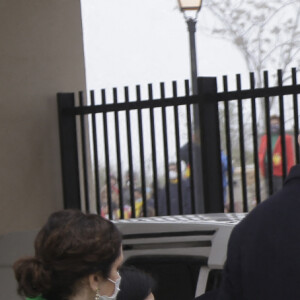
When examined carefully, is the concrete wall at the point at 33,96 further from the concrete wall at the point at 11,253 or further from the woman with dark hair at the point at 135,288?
the woman with dark hair at the point at 135,288

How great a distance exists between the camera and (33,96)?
24.6 feet

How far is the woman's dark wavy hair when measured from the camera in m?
2.54

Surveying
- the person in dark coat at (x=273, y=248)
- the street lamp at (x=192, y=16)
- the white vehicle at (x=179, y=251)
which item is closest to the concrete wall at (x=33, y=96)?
the street lamp at (x=192, y=16)

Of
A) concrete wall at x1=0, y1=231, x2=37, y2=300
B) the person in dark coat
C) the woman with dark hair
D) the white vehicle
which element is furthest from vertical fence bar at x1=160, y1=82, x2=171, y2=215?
the person in dark coat

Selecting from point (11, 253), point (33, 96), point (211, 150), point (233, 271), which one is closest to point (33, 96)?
point (33, 96)

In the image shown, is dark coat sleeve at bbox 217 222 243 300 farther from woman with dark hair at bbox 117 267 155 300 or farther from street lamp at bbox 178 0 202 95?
street lamp at bbox 178 0 202 95

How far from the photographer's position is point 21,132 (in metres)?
7.40

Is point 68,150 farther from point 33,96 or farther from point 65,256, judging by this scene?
point 65,256

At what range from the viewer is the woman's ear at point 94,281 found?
2.60m

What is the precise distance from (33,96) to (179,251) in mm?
4187

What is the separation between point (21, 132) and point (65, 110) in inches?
17.6

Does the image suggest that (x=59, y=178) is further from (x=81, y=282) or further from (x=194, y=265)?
(x=81, y=282)

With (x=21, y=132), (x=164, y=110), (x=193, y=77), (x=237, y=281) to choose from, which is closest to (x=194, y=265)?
(x=237, y=281)

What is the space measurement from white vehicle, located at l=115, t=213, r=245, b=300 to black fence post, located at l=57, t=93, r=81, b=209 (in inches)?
156
